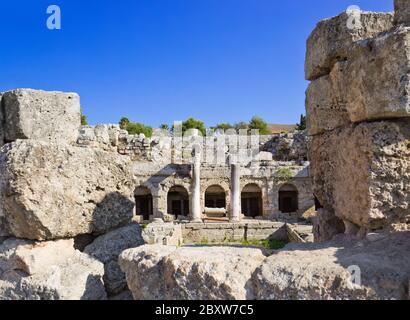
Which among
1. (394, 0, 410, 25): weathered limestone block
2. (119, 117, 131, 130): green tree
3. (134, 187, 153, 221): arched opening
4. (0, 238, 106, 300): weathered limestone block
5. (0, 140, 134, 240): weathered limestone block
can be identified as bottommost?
(134, 187, 153, 221): arched opening

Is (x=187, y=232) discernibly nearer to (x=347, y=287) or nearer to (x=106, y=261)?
(x=106, y=261)

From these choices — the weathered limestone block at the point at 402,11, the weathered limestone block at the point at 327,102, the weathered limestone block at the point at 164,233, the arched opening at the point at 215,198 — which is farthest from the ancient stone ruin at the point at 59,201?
the arched opening at the point at 215,198

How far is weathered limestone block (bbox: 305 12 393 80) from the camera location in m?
2.91

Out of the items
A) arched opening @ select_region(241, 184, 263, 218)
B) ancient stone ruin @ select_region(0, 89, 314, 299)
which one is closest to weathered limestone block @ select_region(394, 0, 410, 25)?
ancient stone ruin @ select_region(0, 89, 314, 299)

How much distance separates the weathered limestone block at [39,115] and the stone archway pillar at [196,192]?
17998 millimetres

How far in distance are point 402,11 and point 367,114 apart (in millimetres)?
820

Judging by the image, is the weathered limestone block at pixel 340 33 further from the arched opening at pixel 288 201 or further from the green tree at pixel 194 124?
the green tree at pixel 194 124

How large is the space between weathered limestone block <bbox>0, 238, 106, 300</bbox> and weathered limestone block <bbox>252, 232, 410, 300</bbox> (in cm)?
146

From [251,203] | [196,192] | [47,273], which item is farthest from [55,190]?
[251,203]

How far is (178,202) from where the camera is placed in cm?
2695

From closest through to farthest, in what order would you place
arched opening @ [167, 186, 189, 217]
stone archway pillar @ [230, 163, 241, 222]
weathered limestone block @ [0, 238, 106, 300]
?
weathered limestone block @ [0, 238, 106, 300]
stone archway pillar @ [230, 163, 241, 222]
arched opening @ [167, 186, 189, 217]

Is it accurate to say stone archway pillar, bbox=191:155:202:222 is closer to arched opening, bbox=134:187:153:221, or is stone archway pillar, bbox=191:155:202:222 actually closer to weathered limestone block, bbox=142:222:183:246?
weathered limestone block, bbox=142:222:183:246

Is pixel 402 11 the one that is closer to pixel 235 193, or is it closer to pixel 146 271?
pixel 146 271
